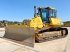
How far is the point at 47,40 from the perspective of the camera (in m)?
9.30

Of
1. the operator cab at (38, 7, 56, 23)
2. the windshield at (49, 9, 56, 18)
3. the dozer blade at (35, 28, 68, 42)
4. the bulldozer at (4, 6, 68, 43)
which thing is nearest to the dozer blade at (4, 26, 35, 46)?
the bulldozer at (4, 6, 68, 43)

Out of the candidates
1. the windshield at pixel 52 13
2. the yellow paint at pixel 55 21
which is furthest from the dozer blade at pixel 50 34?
the windshield at pixel 52 13

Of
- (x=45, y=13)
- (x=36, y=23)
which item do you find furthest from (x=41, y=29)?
(x=45, y=13)

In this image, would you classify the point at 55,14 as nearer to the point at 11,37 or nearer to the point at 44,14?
the point at 44,14

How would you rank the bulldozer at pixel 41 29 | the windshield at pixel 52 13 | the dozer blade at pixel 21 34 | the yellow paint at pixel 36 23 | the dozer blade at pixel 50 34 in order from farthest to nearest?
the windshield at pixel 52 13 → the yellow paint at pixel 36 23 → the dozer blade at pixel 50 34 → the bulldozer at pixel 41 29 → the dozer blade at pixel 21 34

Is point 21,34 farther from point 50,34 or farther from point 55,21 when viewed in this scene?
point 55,21

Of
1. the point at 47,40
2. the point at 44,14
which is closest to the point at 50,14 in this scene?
the point at 44,14

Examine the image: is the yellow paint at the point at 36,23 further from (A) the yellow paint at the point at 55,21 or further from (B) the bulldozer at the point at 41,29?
(A) the yellow paint at the point at 55,21

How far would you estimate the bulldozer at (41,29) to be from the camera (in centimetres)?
841

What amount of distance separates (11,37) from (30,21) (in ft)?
5.54

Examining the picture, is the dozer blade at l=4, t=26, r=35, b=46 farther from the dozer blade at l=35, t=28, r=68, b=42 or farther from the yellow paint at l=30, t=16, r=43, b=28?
the yellow paint at l=30, t=16, r=43, b=28

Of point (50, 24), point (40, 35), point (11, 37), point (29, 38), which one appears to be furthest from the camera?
point (50, 24)

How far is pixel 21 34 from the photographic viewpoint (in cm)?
865

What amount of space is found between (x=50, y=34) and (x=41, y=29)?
125 cm
